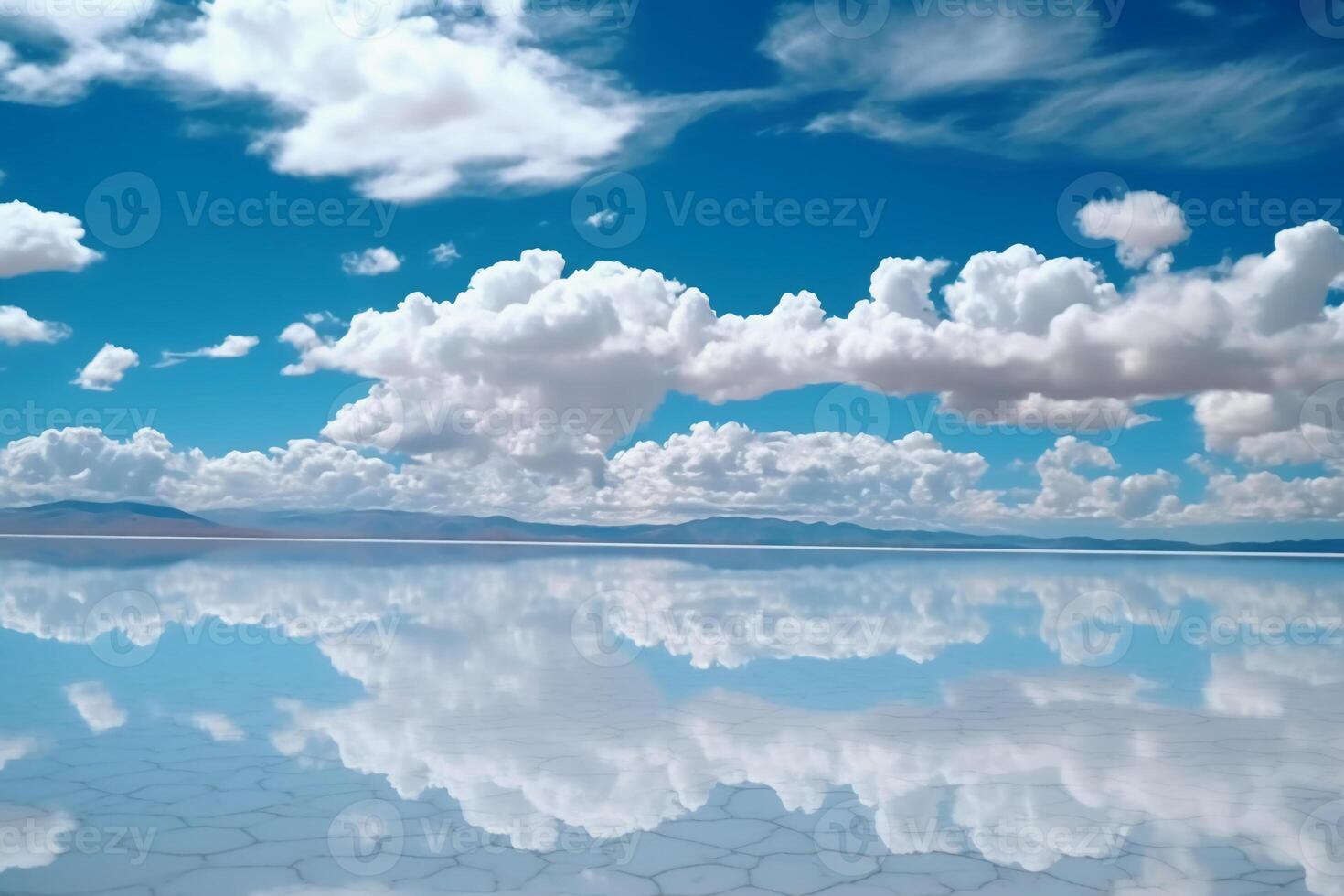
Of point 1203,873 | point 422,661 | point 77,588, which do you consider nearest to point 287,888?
point 1203,873

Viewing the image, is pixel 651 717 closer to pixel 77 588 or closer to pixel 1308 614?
pixel 1308 614

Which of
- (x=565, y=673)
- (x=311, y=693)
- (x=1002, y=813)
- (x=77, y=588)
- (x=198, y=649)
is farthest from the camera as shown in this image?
(x=77, y=588)

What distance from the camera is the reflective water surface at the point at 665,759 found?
2.96 metres

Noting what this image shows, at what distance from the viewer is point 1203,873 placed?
2904 millimetres

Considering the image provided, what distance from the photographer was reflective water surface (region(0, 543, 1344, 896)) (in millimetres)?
2963

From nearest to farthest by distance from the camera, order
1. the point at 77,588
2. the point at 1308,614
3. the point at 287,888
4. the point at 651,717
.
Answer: the point at 287,888 < the point at 651,717 < the point at 1308,614 < the point at 77,588

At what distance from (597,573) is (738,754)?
1527 cm

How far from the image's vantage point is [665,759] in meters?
4.18

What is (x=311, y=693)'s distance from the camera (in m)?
5.62

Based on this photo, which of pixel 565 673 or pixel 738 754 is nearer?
pixel 738 754

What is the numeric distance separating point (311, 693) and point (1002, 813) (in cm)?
384

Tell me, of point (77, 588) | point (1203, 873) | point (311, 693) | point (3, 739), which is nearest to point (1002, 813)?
point (1203, 873)

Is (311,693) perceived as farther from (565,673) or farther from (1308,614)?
(1308,614)

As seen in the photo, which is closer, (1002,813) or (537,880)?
(537,880)
